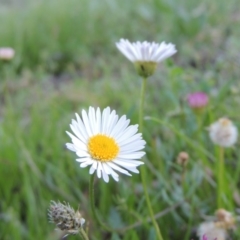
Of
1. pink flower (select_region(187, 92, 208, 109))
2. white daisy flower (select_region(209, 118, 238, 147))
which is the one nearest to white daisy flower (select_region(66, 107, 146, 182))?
white daisy flower (select_region(209, 118, 238, 147))

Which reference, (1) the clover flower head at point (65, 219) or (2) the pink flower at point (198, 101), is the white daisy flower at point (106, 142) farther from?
(2) the pink flower at point (198, 101)

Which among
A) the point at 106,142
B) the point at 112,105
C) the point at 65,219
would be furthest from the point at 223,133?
the point at 112,105

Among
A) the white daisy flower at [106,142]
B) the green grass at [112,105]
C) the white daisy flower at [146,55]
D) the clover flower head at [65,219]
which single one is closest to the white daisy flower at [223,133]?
the green grass at [112,105]

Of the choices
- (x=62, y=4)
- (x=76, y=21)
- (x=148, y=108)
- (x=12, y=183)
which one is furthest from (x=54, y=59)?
(x=12, y=183)

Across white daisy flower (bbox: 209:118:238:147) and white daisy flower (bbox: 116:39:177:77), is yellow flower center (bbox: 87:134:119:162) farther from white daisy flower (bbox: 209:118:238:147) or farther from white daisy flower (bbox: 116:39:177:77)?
white daisy flower (bbox: 209:118:238:147)

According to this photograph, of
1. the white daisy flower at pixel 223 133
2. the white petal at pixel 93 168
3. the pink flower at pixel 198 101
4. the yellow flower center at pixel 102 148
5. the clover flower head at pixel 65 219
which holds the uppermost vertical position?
the pink flower at pixel 198 101

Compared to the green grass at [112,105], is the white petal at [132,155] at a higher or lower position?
lower
